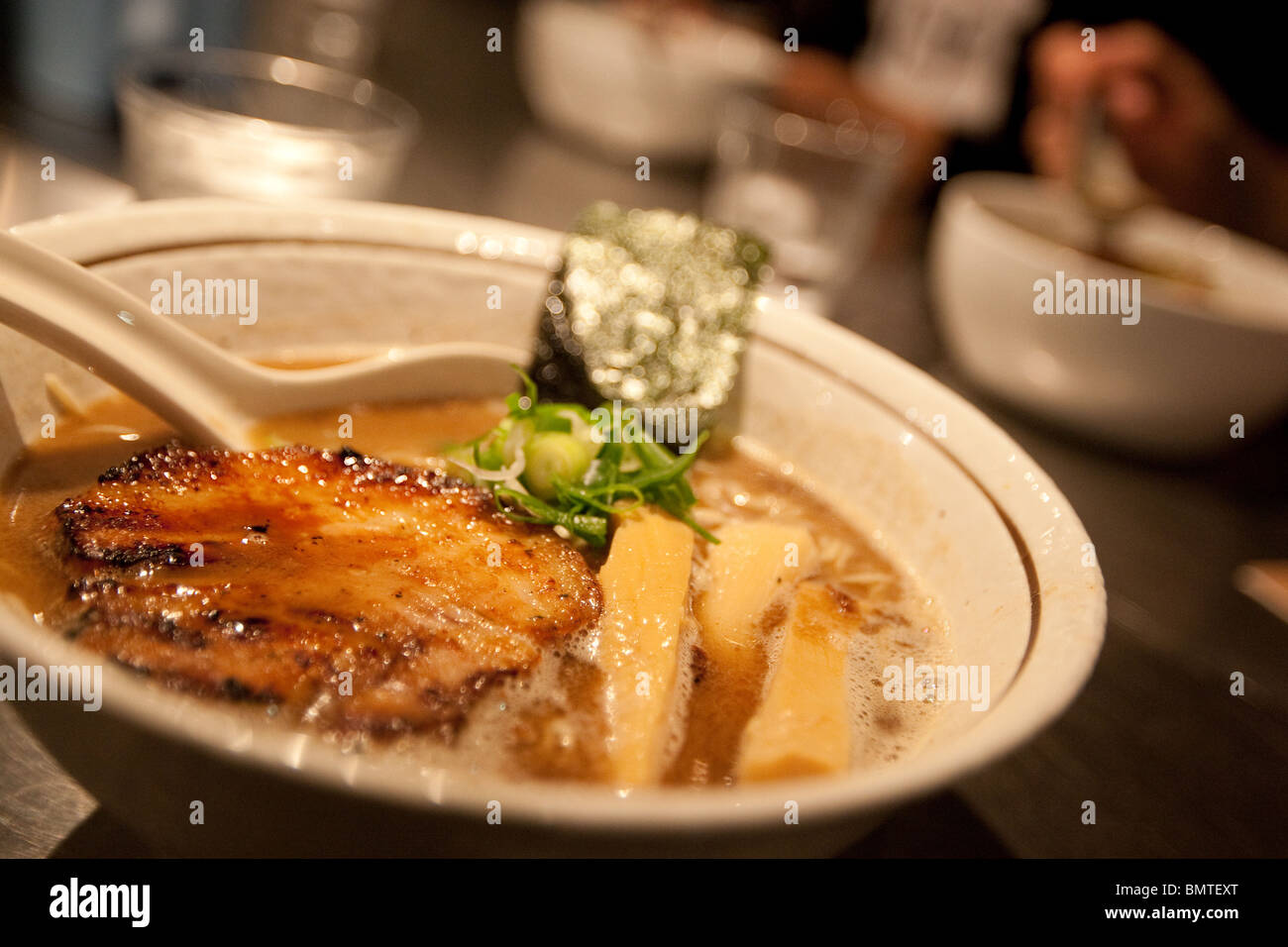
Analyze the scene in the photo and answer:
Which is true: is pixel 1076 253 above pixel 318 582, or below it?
above

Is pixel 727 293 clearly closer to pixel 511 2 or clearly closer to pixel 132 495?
pixel 132 495

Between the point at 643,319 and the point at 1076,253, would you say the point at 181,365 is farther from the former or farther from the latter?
the point at 1076,253

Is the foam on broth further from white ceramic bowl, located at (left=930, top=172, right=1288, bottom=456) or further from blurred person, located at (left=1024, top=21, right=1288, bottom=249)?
blurred person, located at (left=1024, top=21, right=1288, bottom=249)

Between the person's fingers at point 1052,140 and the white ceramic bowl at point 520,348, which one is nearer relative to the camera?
the white ceramic bowl at point 520,348

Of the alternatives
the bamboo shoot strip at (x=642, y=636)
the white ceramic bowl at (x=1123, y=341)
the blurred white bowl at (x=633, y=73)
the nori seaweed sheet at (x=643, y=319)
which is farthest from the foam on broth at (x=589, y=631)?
the blurred white bowl at (x=633, y=73)

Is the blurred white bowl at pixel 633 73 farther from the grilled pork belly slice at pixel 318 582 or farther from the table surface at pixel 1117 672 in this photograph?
the grilled pork belly slice at pixel 318 582

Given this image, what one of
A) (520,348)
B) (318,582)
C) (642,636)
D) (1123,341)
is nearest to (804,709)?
(642,636)

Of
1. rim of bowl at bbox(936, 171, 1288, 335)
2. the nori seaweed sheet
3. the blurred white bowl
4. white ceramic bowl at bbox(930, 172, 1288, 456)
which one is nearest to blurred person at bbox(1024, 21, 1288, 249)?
rim of bowl at bbox(936, 171, 1288, 335)
